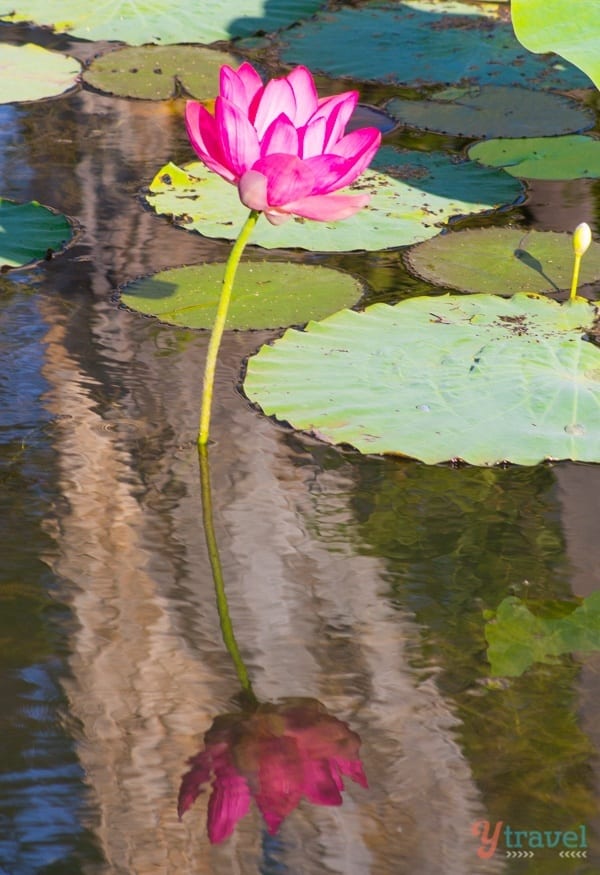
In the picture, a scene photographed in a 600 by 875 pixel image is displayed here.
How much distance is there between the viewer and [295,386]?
2.12 metres

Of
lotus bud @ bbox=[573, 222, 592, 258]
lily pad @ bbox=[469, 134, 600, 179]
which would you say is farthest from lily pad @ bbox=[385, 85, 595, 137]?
lotus bud @ bbox=[573, 222, 592, 258]

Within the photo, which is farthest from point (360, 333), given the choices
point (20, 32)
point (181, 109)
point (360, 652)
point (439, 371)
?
point (20, 32)

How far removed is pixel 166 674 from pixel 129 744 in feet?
0.44

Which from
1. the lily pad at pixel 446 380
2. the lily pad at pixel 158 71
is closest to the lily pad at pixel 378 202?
the lily pad at pixel 446 380

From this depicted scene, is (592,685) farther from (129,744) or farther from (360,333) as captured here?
(360,333)

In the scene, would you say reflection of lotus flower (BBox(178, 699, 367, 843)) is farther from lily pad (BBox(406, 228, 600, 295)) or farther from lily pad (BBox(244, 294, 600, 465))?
lily pad (BBox(406, 228, 600, 295))

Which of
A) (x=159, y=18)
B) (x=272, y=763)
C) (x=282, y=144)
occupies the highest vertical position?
(x=282, y=144)

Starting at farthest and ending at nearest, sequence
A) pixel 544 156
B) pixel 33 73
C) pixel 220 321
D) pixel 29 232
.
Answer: pixel 33 73, pixel 544 156, pixel 29 232, pixel 220 321

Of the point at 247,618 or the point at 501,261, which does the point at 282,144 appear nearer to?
the point at 247,618

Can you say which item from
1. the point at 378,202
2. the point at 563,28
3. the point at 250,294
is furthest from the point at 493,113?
the point at 250,294

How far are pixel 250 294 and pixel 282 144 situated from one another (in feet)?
2.67

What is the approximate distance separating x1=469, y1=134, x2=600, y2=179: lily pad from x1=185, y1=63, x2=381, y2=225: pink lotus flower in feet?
5.14

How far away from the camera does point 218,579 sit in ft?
5.61

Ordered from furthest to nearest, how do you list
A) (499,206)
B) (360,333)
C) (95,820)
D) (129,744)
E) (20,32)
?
(20,32) < (499,206) < (360,333) < (129,744) < (95,820)
